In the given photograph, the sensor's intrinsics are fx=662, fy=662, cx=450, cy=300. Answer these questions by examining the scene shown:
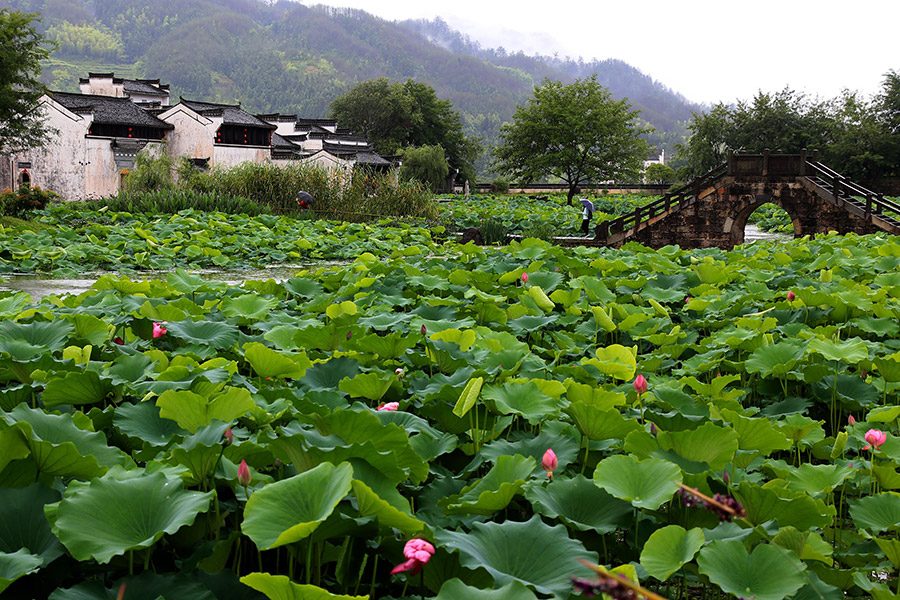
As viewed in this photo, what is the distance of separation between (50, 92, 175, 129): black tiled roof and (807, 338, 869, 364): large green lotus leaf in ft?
107

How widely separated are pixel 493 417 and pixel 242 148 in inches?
1288

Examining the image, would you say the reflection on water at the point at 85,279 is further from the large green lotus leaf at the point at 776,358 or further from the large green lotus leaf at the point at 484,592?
the large green lotus leaf at the point at 484,592

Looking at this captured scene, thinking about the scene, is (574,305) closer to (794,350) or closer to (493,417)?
(794,350)

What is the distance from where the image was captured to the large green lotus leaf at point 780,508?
1614 millimetres

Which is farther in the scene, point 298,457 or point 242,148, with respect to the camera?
point 242,148

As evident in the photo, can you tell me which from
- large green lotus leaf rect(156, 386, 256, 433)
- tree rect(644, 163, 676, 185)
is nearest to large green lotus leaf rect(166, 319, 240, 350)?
large green lotus leaf rect(156, 386, 256, 433)

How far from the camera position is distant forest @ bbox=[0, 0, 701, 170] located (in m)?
125

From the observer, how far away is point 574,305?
4.52 meters

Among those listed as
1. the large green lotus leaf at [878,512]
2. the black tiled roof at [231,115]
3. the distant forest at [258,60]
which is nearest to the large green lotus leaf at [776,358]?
the large green lotus leaf at [878,512]

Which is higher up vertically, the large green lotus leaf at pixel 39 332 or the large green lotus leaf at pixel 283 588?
the large green lotus leaf at pixel 283 588

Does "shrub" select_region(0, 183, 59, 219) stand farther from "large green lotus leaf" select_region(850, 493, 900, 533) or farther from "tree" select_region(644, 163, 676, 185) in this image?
"tree" select_region(644, 163, 676, 185)

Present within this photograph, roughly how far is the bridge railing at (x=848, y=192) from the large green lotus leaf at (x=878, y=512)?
17.0 metres

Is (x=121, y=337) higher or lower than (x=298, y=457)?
lower

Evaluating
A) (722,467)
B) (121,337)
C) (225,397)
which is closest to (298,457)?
(225,397)
